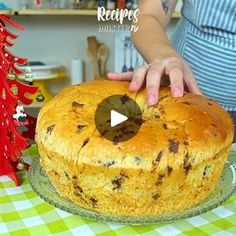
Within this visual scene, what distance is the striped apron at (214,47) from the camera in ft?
3.66

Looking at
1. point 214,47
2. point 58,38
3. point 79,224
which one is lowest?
point 58,38

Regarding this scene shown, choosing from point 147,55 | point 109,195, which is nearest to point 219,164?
point 109,195

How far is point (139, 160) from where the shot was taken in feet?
1.74

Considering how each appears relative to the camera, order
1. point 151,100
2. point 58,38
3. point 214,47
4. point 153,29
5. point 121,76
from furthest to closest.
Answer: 1. point 58,38
2. point 214,47
3. point 153,29
4. point 121,76
5. point 151,100

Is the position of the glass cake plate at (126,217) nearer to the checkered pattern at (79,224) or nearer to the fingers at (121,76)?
the checkered pattern at (79,224)

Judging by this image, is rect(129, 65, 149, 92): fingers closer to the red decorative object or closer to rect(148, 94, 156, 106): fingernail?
rect(148, 94, 156, 106): fingernail

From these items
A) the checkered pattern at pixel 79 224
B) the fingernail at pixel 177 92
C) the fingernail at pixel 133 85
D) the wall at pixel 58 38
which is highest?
the fingernail at pixel 133 85

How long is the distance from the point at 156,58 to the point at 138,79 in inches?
5.7

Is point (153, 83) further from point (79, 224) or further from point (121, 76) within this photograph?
point (79, 224)
